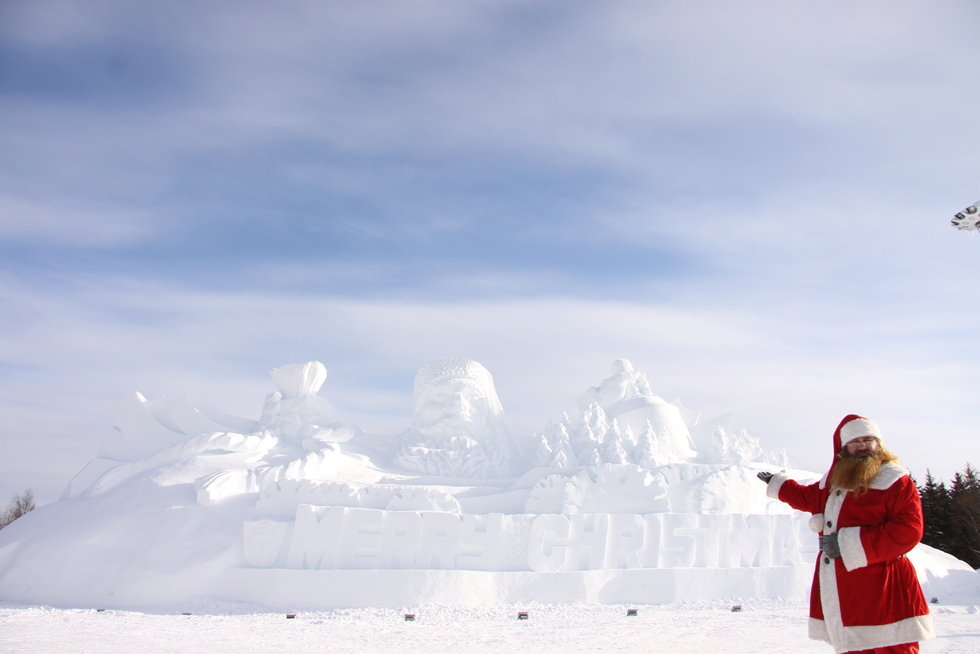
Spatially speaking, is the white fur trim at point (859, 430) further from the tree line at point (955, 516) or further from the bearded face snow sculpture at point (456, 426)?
the tree line at point (955, 516)

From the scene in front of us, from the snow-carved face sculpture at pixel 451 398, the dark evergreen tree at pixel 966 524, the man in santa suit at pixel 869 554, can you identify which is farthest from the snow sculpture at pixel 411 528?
the dark evergreen tree at pixel 966 524

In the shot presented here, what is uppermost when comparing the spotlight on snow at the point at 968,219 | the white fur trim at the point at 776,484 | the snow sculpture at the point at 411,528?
the spotlight on snow at the point at 968,219

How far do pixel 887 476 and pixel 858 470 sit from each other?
0.15 m

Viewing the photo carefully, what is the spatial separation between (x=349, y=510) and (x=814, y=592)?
29.8 ft

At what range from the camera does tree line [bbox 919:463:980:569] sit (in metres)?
21.9

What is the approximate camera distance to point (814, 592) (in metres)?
4.25

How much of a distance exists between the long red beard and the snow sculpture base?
8.03 meters

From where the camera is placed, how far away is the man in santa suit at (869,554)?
374 centimetres

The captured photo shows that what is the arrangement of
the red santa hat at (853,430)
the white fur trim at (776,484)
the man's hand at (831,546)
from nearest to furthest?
the man's hand at (831,546) < the red santa hat at (853,430) < the white fur trim at (776,484)

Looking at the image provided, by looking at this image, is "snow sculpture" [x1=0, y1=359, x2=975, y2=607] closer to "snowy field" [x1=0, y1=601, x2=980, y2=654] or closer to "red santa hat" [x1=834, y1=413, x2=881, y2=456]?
"snowy field" [x1=0, y1=601, x2=980, y2=654]

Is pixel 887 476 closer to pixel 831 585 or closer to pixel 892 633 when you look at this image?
pixel 831 585

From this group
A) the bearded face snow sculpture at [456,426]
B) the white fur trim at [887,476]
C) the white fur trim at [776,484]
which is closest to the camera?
the white fur trim at [887,476]

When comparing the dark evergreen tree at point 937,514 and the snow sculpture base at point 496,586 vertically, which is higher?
the dark evergreen tree at point 937,514

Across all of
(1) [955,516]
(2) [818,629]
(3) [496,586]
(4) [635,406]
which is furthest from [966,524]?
(2) [818,629]
